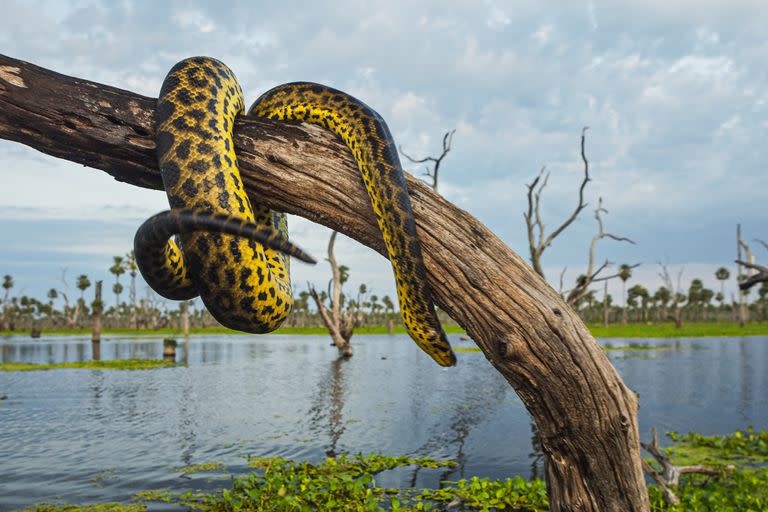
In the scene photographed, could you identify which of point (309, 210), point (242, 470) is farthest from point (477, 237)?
point (242, 470)

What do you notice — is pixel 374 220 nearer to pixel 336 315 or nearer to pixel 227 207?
pixel 227 207

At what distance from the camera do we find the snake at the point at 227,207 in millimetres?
2789

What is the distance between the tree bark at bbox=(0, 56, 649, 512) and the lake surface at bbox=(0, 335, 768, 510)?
27.5ft

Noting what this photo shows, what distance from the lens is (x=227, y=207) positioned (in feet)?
9.21

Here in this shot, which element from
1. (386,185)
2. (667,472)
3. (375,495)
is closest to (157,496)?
(375,495)

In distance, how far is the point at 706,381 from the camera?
26266 millimetres

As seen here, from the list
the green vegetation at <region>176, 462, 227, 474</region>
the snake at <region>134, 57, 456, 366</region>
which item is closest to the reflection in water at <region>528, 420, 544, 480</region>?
the green vegetation at <region>176, 462, 227, 474</region>

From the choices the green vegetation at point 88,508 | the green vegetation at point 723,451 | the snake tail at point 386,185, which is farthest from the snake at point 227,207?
the green vegetation at point 723,451

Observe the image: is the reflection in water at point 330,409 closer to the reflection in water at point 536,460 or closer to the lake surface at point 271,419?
the lake surface at point 271,419

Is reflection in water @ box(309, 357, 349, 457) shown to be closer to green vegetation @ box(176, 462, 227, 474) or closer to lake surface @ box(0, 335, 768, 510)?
lake surface @ box(0, 335, 768, 510)

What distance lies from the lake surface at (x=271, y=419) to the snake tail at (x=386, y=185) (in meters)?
8.54

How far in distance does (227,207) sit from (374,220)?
773mm

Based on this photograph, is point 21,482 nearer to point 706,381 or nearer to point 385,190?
point 385,190

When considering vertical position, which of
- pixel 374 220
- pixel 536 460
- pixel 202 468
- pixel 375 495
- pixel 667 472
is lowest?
pixel 536 460
